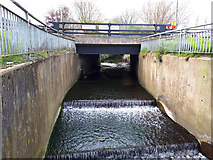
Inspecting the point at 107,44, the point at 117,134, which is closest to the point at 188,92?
the point at 117,134

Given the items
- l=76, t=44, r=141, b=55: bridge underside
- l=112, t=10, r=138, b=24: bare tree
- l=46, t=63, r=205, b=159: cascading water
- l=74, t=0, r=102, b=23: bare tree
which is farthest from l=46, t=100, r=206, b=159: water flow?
l=112, t=10, r=138, b=24: bare tree

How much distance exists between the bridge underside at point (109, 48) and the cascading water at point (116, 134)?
6827 millimetres

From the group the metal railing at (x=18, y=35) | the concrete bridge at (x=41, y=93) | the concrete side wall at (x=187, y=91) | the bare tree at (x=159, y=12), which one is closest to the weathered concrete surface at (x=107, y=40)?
the concrete bridge at (x=41, y=93)

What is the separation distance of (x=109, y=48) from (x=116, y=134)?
981 cm

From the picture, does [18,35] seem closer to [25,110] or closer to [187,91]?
[25,110]

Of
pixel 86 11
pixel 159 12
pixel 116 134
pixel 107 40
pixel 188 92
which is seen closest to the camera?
pixel 188 92

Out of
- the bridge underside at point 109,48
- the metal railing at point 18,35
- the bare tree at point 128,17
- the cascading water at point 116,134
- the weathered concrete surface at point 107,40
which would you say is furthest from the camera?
the bare tree at point 128,17

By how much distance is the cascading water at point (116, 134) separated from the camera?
570 cm

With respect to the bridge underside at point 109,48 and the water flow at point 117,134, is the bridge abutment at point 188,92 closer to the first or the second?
the water flow at point 117,134

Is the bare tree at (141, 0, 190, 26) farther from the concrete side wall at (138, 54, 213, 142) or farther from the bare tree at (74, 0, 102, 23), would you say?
the concrete side wall at (138, 54, 213, 142)

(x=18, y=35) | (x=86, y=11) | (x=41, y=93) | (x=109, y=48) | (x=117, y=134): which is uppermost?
(x=86, y=11)

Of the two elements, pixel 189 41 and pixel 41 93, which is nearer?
pixel 41 93

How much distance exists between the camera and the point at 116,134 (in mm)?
6668

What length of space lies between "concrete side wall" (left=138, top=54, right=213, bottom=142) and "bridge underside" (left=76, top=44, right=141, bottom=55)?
5419 mm
